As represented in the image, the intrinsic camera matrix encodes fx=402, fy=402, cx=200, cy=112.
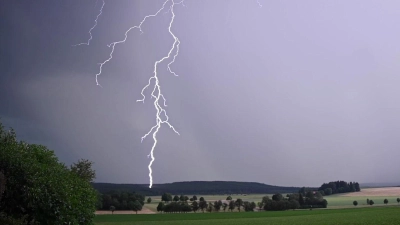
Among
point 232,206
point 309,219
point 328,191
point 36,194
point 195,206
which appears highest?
point 328,191

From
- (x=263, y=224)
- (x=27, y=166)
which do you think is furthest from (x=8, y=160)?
(x=263, y=224)

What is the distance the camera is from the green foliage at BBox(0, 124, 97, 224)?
19594mm

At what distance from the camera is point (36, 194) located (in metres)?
19.5

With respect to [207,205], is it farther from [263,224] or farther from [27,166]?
[27,166]

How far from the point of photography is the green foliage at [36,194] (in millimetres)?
19594

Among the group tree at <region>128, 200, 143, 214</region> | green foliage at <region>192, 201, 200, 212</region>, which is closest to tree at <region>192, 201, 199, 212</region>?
Answer: green foliage at <region>192, 201, 200, 212</region>

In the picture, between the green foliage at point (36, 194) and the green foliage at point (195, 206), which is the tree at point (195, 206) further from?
the green foliage at point (36, 194)

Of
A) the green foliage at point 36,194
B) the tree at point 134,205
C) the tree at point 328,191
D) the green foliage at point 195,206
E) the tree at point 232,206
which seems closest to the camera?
the green foliage at point 36,194

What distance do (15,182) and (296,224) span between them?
2702 centimetres

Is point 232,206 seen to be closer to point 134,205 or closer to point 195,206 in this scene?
point 195,206

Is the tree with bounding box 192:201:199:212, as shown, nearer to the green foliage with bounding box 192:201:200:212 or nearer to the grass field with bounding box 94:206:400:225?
the green foliage with bounding box 192:201:200:212

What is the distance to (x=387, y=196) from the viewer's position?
7906 cm

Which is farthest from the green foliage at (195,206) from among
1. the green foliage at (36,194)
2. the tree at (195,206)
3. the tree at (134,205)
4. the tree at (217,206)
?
the green foliage at (36,194)

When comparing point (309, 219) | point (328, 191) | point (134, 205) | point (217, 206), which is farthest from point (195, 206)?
point (309, 219)
